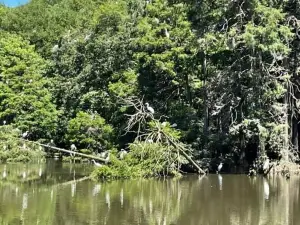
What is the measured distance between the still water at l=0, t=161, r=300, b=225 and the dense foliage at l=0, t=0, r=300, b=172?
2.31 m

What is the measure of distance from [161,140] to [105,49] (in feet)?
36.2

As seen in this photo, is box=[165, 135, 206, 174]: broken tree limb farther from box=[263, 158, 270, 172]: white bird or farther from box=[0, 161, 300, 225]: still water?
box=[263, 158, 270, 172]: white bird

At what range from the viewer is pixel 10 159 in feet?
81.0

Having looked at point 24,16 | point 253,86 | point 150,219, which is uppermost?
point 24,16

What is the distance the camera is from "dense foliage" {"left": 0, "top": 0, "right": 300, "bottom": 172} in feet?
68.2

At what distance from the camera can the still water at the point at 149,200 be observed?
11664mm

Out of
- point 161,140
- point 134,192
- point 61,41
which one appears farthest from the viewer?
point 61,41

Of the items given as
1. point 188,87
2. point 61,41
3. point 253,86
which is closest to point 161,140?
point 253,86

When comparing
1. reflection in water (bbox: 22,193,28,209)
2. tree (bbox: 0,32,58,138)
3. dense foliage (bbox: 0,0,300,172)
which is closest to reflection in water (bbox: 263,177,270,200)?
dense foliage (bbox: 0,0,300,172)

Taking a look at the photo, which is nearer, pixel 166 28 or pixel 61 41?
pixel 166 28

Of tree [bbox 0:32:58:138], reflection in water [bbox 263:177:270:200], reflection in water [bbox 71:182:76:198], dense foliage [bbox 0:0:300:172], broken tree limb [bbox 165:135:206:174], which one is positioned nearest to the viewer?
reflection in water [bbox 71:182:76:198]

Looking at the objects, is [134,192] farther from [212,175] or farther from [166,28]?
[166,28]

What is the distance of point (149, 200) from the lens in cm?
1444

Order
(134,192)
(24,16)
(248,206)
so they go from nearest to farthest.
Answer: (248,206)
(134,192)
(24,16)
